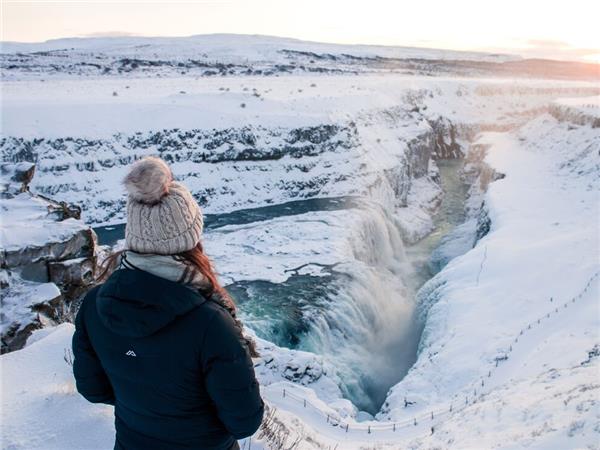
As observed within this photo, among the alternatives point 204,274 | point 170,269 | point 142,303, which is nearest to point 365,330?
point 204,274

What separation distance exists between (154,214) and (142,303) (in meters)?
0.44

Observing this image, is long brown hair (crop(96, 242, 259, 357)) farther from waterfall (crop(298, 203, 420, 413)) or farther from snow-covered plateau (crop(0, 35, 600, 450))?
waterfall (crop(298, 203, 420, 413))

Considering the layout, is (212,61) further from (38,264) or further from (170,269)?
(170,269)

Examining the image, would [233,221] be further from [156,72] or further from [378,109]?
[156,72]

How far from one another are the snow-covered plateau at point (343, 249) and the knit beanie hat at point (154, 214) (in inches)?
108

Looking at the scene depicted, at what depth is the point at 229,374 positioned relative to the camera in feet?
7.71

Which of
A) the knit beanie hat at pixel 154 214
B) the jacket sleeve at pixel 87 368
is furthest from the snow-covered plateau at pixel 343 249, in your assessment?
the knit beanie hat at pixel 154 214

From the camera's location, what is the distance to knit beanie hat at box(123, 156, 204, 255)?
8.03 feet

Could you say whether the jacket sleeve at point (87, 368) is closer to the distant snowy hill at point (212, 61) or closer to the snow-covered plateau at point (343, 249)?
the snow-covered plateau at point (343, 249)

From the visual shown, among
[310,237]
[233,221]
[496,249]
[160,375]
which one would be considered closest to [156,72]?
[233,221]

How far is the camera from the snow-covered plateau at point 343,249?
744 centimetres

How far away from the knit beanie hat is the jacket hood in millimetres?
169

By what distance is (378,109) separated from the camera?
3950 cm

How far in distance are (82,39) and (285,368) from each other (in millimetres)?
117677
